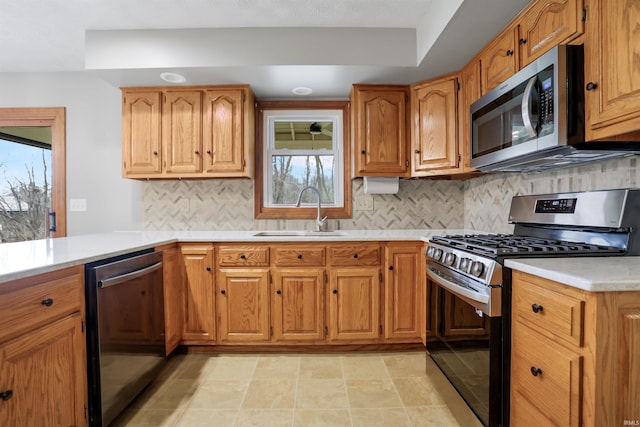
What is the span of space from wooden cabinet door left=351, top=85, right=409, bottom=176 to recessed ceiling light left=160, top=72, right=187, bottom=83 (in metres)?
1.40

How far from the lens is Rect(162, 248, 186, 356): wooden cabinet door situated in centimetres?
221

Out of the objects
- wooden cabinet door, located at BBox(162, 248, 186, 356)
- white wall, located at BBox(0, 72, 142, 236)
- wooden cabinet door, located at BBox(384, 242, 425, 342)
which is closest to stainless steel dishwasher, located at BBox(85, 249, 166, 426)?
wooden cabinet door, located at BBox(162, 248, 186, 356)

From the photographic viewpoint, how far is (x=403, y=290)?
2.41 meters

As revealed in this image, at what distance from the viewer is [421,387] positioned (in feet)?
6.45

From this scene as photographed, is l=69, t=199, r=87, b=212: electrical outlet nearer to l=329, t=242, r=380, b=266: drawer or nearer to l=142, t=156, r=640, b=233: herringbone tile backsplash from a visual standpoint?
l=142, t=156, r=640, b=233: herringbone tile backsplash

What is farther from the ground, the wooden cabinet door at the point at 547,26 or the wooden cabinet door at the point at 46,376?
the wooden cabinet door at the point at 547,26

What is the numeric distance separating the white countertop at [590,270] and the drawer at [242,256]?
1.63 metres

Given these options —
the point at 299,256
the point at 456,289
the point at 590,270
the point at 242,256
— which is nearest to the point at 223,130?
the point at 242,256

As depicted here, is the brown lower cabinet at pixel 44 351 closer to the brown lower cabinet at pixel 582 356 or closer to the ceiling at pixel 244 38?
the ceiling at pixel 244 38

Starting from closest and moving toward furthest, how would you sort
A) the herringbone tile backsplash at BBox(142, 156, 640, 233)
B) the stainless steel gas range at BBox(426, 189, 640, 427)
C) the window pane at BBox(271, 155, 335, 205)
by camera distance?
the stainless steel gas range at BBox(426, 189, 640, 427) < the herringbone tile backsplash at BBox(142, 156, 640, 233) < the window pane at BBox(271, 155, 335, 205)

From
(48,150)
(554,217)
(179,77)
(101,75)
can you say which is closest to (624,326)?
(554,217)

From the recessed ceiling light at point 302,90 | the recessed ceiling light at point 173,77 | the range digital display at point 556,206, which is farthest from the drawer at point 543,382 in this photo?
the recessed ceiling light at point 173,77

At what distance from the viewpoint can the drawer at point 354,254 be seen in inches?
94.3

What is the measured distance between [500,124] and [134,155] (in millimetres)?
2747
